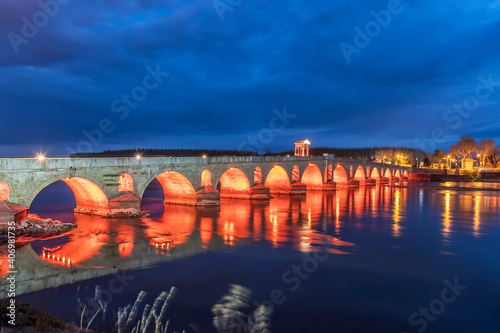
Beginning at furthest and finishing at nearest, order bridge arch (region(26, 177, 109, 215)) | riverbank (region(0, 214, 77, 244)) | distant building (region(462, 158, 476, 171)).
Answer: distant building (region(462, 158, 476, 171))
bridge arch (region(26, 177, 109, 215))
riverbank (region(0, 214, 77, 244))

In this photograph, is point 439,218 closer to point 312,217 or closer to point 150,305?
point 312,217

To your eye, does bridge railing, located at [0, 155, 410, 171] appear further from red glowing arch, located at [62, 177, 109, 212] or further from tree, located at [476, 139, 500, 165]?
tree, located at [476, 139, 500, 165]

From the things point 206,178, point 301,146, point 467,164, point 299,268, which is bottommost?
point 299,268

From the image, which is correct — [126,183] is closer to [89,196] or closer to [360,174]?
[89,196]

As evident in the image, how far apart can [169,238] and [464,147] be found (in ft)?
329

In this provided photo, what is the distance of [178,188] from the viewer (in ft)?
104

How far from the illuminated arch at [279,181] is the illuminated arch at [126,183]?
75.0 ft

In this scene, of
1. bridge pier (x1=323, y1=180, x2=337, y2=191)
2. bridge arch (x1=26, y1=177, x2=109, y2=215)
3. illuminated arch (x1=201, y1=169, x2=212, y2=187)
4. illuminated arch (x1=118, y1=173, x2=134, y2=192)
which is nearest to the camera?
bridge arch (x1=26, y1=177, x2=109, y2=215)

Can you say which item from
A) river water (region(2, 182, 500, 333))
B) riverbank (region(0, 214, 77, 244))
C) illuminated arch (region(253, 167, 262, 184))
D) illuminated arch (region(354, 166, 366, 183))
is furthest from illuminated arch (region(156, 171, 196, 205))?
illuminated arch (region(354, 166, 366, 183))

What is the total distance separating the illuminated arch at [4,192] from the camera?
17.8 meters

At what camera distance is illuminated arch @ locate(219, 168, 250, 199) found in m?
37.5

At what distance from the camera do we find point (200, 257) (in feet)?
50.2

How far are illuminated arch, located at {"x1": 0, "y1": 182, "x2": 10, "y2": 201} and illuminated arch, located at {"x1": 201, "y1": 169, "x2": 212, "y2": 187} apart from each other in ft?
51.7

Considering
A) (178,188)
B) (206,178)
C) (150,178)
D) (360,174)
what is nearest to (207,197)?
(206,178)
